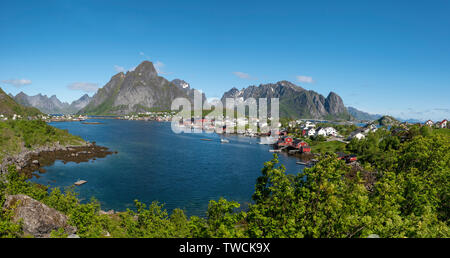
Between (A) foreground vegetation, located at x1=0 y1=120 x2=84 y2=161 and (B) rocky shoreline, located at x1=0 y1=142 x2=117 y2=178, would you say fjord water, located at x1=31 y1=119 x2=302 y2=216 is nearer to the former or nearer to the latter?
(B) rocky shoreline, located at x1=0 y1=142 x2=117 y2=178

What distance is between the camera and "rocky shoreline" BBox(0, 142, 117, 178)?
161 ft

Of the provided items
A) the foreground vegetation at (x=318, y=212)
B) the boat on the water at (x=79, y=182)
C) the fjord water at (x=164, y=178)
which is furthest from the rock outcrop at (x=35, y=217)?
the boat on the water at (x=79, y=182)

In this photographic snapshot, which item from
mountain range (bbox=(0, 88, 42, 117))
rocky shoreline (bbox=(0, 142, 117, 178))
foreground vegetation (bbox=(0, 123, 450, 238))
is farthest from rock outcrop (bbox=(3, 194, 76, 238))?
mountain range (bbox=(0, 88, 42, 117))

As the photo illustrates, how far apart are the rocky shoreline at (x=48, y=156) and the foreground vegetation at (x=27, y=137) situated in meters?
2.55

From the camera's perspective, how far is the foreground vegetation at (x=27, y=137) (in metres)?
59.7

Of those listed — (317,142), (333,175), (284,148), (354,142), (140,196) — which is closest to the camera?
(333,175)

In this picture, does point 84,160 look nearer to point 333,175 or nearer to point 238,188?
point 238,188

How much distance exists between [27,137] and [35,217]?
6249 centimetres

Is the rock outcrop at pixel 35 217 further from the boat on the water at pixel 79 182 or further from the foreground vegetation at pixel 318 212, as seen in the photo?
the boat on the water at pixel 79 182

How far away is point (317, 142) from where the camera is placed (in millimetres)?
94250
